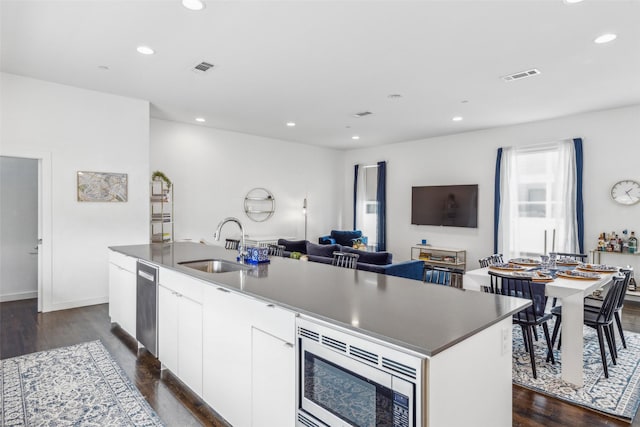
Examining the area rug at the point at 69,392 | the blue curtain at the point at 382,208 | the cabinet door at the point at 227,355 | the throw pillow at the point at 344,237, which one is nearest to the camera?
the cabinet door at the point at 227,355

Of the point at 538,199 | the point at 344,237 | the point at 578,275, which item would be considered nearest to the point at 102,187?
the point at 344,237

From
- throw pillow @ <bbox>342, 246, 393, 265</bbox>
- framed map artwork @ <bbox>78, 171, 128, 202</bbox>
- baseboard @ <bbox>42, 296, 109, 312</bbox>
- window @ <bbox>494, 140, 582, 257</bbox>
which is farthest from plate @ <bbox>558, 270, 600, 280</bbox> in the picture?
baseboard @ <bbox>42, 296, 109, 312</bbox>

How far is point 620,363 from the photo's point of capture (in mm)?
3113

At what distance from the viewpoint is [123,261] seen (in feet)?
11.6

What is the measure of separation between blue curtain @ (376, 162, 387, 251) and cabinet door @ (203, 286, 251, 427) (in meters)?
6.63

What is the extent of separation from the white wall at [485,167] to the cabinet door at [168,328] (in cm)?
606

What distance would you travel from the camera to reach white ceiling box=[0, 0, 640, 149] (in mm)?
2805

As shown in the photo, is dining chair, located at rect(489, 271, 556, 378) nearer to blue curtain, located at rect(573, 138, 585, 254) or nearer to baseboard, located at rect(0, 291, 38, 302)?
blue curtain, located at rect(573, 138, 585, 254)

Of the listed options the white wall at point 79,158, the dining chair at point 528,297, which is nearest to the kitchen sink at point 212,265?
the dining chair at point 528,297

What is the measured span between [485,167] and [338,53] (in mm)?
4605

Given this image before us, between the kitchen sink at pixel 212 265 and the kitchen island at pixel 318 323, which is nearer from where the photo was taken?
the kitchen island at pixel 318 323

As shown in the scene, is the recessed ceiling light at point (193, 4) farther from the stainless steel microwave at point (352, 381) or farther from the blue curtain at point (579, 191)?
the blue curtain at point (579, 191)

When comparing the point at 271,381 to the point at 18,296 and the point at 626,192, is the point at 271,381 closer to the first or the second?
the point at 18,296

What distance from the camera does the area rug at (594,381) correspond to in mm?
2477
